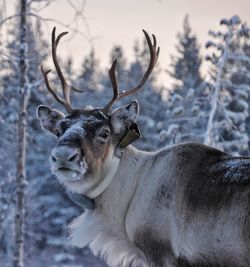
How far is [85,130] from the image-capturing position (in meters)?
5.95

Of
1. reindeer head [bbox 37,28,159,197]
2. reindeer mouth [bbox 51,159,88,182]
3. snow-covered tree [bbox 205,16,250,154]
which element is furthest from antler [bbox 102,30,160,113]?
snow-covered tree [bbox 205,16,250,154]

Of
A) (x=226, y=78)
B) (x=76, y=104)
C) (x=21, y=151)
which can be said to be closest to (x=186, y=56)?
(x=76, y=104)

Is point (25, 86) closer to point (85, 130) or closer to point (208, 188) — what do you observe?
point (85, 130)

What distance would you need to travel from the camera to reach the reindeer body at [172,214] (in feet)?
16.5

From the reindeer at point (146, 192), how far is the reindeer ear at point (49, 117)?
1 cm

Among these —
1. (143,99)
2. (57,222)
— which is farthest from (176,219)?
(143,99)

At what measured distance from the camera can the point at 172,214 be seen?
542 cm

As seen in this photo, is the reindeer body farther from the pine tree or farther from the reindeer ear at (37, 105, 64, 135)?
the pine tree

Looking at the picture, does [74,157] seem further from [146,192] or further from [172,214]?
[172,214]

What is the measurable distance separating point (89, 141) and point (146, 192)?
69 cm

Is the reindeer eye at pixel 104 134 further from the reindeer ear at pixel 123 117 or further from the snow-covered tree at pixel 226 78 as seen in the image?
the snow-covered tree at pixel 226 78

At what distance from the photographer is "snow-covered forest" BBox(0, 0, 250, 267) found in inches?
464

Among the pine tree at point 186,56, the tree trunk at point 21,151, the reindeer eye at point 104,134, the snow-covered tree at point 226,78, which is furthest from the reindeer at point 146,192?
the pine tree at point 186,56

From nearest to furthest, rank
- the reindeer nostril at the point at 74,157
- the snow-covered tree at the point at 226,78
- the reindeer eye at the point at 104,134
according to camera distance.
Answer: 1. the reindeer nostril at the point at 74,157
2. the reindeer eye at the point at 104,134
3. the snow-covered tree at the point at 226,78
